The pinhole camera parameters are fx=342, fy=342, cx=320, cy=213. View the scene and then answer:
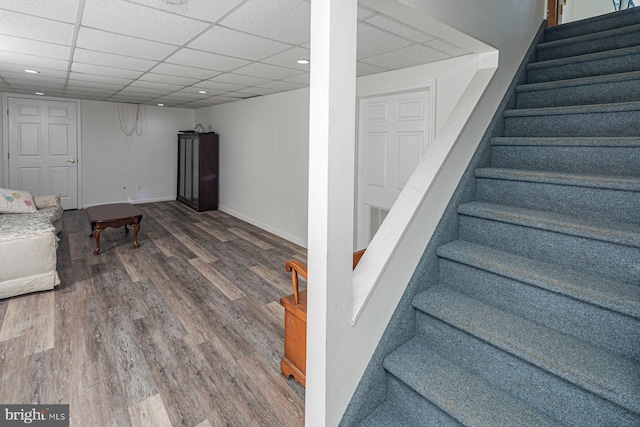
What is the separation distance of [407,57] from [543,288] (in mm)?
2174

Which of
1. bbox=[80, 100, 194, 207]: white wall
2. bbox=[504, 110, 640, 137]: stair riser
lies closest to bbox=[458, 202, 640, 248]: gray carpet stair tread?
bbox=[504, 110, 640, 137]: stair riser

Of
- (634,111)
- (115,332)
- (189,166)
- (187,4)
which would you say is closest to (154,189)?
(189,166)

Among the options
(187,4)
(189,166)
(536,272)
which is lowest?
(536,272)

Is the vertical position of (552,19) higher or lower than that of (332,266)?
higher

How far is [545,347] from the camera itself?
1.28 m

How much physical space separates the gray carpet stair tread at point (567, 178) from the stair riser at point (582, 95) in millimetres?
653

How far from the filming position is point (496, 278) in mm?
1569

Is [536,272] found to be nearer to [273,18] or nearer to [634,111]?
[634,111]

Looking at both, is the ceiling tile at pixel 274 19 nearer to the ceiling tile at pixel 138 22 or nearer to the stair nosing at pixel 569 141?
the ceiling tile at pixel 138 22

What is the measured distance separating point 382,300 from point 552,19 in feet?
13.4

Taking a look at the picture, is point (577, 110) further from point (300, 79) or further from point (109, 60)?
point (109, 60)

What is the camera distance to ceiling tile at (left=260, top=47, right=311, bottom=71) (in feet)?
9.12

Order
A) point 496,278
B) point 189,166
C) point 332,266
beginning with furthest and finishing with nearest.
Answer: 1. point 189,166
2. point 496,278
3. point 332,266

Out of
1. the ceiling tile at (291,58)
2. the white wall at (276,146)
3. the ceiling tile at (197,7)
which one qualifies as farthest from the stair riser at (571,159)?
the ceiling tile at (197,7)
